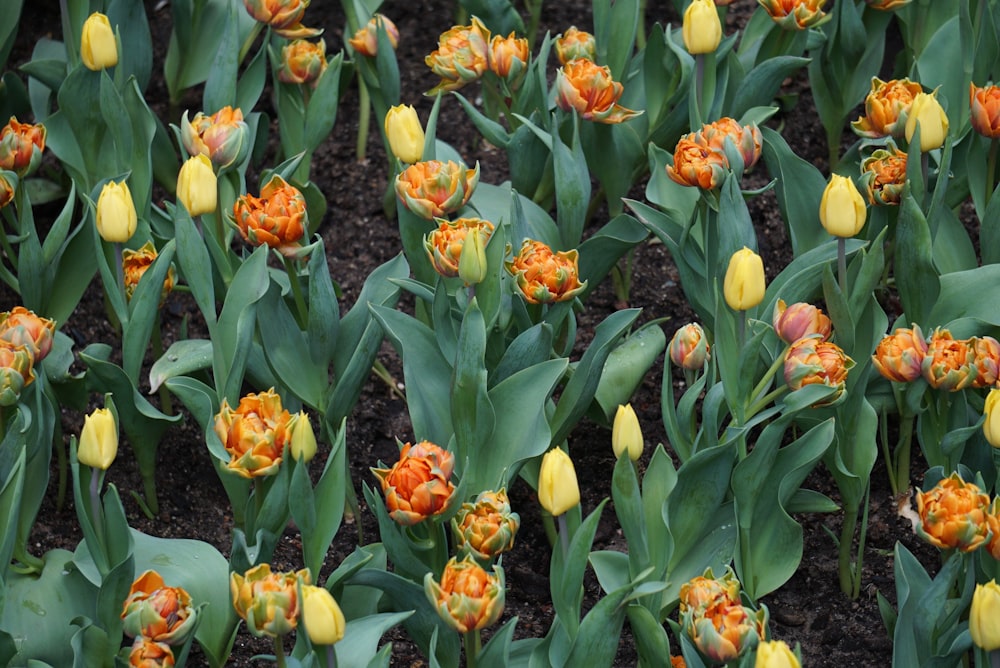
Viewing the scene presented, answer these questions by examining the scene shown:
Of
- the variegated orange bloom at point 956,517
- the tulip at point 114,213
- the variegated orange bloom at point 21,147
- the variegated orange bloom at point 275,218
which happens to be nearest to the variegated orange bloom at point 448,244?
the variegated orange bloom at point 275,218

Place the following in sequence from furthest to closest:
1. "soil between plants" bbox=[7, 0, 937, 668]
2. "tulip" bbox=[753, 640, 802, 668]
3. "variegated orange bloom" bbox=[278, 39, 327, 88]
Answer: "variegated orange bloom" bbox=[278, 39, 327, 88] → "soil between plants" bbox=[7, 0, 937, 668] → "tulip" bbox=[753, 640, 802, 668]

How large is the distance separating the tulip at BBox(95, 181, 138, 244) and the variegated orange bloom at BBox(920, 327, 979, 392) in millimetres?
1051

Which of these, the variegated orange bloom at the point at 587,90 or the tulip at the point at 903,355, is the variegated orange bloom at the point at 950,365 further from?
the variegated orange bloom at the point at 587,90

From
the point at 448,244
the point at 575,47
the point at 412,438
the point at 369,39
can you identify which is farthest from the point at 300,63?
the point at 448,244

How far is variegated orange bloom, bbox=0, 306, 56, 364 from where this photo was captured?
69.9 inches

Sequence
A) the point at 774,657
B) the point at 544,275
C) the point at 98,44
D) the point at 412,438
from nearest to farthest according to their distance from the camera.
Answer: the point at 774,657
the point at 544,275
the point at 98,44
the point at 412,438

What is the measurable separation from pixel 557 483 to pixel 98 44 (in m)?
1.12

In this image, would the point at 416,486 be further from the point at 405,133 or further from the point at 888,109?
the point at 888,109

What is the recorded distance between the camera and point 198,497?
2166 millimetres

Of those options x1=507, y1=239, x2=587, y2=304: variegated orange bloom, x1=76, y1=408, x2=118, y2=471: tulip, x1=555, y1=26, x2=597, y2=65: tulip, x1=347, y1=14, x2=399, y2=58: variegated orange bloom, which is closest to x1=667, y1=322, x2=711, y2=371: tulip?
x1=507, y1=239, x2=587, y2=304: variegated orange bloom

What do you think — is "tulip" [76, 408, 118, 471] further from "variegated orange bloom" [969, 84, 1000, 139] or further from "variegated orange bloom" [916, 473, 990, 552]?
"variegated orange bloom" [969, 84, 1000, 139]

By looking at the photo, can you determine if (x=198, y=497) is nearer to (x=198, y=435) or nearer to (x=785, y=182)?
(x=198, y=435)

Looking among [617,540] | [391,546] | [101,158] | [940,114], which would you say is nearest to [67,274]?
[101,158]

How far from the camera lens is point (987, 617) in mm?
1401
